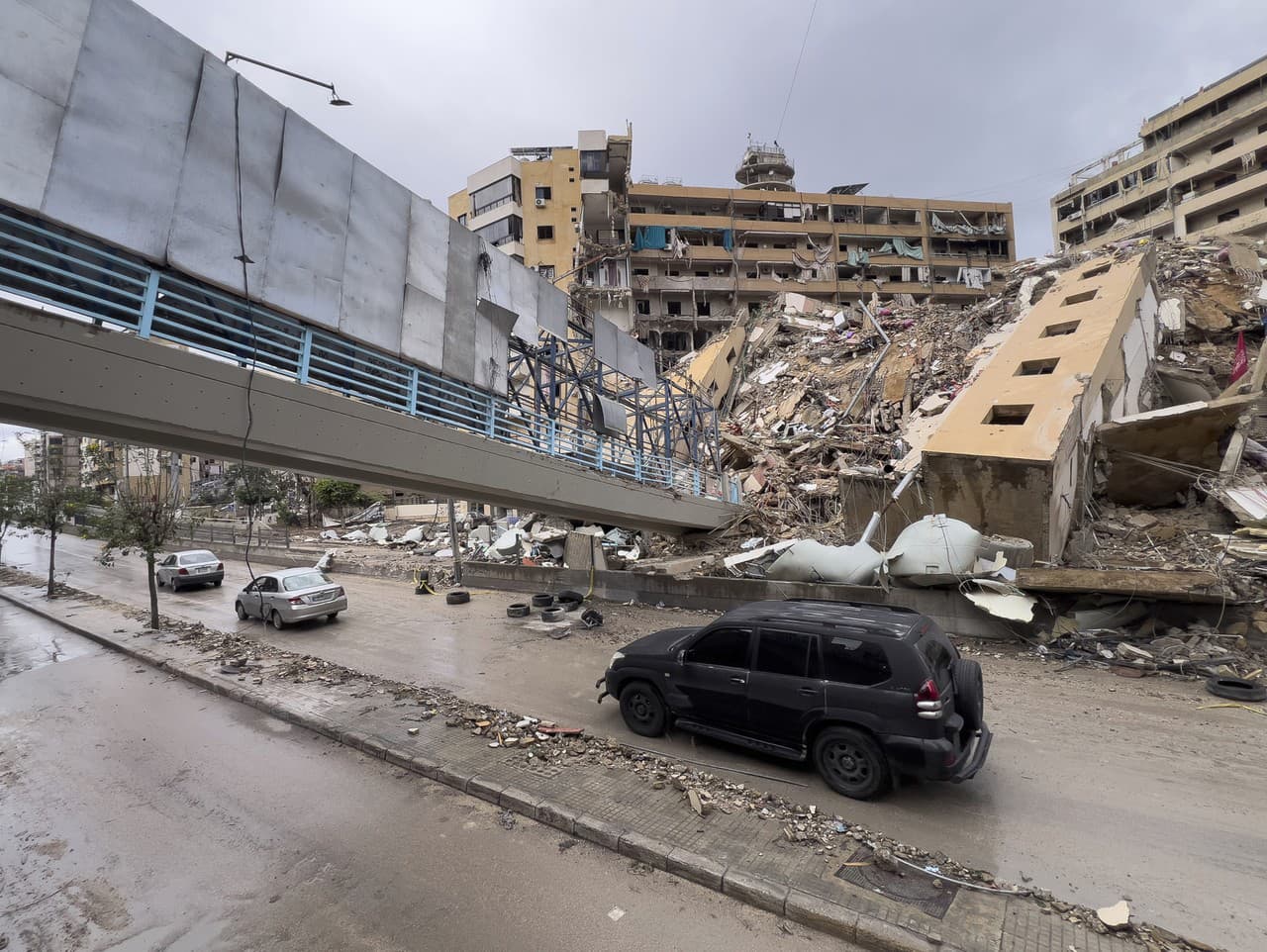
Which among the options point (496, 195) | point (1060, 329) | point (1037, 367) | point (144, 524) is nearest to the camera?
point (144, 524)

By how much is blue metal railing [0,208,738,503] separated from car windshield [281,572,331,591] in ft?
22.7

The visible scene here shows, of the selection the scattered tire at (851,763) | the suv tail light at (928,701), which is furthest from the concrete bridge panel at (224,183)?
the suv tail light at (928,701)

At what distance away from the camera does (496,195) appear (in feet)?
132

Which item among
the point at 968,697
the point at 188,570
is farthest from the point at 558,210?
the point at 968,697

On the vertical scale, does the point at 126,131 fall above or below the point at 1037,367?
below

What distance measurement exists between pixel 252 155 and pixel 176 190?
1.00 meters

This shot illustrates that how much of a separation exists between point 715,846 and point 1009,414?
11.6m

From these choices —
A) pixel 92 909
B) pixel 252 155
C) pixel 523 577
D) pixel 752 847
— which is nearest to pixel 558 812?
pixel 752 847

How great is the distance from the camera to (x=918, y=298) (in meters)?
51.6

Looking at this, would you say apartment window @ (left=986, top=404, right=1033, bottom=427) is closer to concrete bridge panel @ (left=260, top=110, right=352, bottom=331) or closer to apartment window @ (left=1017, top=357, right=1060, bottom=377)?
apartment window @ (left=1017, top=357, right=1060, bottom=377)

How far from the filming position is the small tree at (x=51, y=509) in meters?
16.5

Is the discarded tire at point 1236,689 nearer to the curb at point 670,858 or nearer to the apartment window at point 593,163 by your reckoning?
the curb at point 670,858

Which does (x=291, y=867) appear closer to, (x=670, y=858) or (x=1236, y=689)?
(x=670, y=858)

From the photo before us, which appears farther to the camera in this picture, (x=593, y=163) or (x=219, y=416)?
(x=593, y=163)
